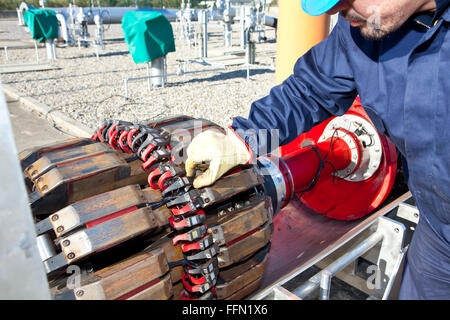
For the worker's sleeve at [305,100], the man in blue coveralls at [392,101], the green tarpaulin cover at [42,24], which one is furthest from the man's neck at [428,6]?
the green tarpaulin cover at [42,24]

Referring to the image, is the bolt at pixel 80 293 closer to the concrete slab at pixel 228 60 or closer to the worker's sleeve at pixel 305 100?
the worker's sleeve at pixel 305 100

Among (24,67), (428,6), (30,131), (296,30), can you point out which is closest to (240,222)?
(428,6)

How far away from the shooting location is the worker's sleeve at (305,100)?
1631mm

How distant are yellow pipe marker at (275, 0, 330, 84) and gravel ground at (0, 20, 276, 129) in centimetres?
184

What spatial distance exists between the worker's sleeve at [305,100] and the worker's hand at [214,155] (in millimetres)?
159

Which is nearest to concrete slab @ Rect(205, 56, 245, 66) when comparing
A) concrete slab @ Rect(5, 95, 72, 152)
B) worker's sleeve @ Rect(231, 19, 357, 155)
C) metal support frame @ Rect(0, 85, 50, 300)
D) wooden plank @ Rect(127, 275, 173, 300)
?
concrete slab @ Rect(5, 95, 72, 152)

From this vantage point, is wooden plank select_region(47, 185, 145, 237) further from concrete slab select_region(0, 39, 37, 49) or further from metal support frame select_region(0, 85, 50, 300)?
concrete slab select_region(0, 39, 37, 49)

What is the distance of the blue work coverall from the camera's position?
116 cm

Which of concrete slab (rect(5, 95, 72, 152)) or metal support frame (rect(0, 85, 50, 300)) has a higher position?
metal support frame (rect(0, 85, 50, 300))

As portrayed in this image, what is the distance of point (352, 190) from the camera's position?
2.48m

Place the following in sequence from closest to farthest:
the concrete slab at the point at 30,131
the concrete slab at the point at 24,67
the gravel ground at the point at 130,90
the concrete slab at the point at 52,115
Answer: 1. the concrete slab at the point at 30,131
2. the concrete slab at the point at 52,115
3. the gravel ground at the point at 130,90
4. the concrete slab at the point at 24,67

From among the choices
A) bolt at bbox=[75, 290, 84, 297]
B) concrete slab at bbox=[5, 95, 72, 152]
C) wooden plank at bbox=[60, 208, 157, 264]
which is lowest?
concrete slab at bbox=[5, 95, 72, 152]
